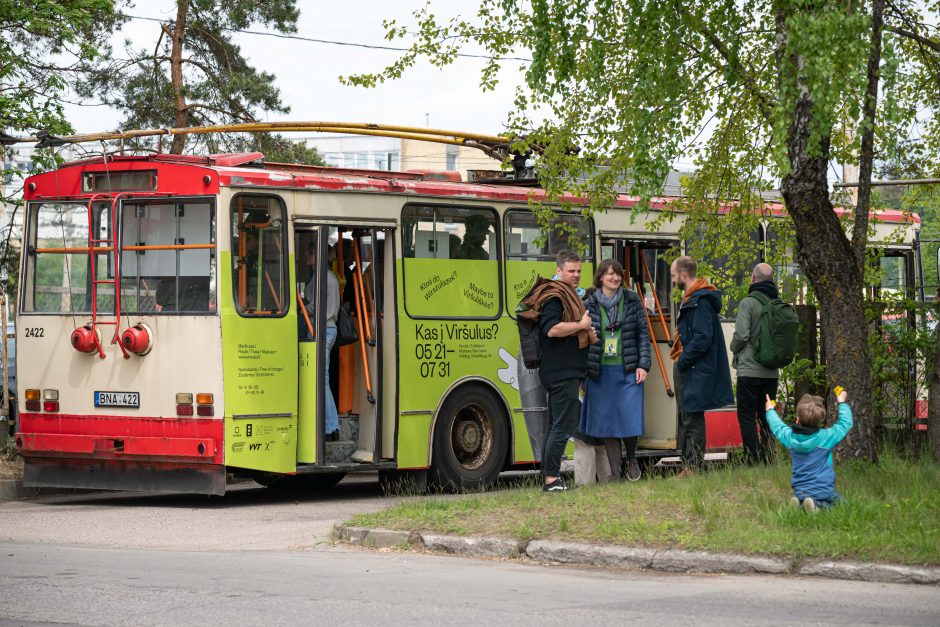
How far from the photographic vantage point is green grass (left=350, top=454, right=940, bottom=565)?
9.12m

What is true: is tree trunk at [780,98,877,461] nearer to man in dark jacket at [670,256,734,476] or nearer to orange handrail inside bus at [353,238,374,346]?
man in dark jacket at [670,256,734,476]

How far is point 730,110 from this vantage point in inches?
549

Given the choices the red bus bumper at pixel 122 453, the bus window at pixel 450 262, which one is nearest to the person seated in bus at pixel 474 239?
the bus window at pixel 450 262

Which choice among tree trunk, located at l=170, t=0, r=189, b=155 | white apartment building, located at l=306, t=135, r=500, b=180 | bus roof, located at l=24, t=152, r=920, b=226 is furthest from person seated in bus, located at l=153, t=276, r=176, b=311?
white apartment building, located at l=306, t=135, r=500, b=180

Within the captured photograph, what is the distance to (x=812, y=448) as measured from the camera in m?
10.1

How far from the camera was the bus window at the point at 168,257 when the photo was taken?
13.2 m

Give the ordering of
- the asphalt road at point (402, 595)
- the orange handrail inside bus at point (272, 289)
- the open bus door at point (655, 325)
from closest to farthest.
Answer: the asphalt road at point (402, 595) → the orange handrail inside bus at point (272, 289) → the open bus door at point (655, 325)

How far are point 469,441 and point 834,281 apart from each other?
4458 mm

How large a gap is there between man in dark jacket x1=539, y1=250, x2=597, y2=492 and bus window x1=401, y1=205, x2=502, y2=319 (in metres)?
2.26

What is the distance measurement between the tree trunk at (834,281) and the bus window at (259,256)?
4.42m

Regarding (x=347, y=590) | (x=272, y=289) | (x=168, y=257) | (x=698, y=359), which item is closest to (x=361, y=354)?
(x=272, y=289)

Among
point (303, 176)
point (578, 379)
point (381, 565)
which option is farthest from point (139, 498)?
point (381, 565)

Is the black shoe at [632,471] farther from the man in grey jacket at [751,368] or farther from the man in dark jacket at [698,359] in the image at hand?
the man in grey jacket at [751,368]

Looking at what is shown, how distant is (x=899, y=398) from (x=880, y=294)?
103 cm
